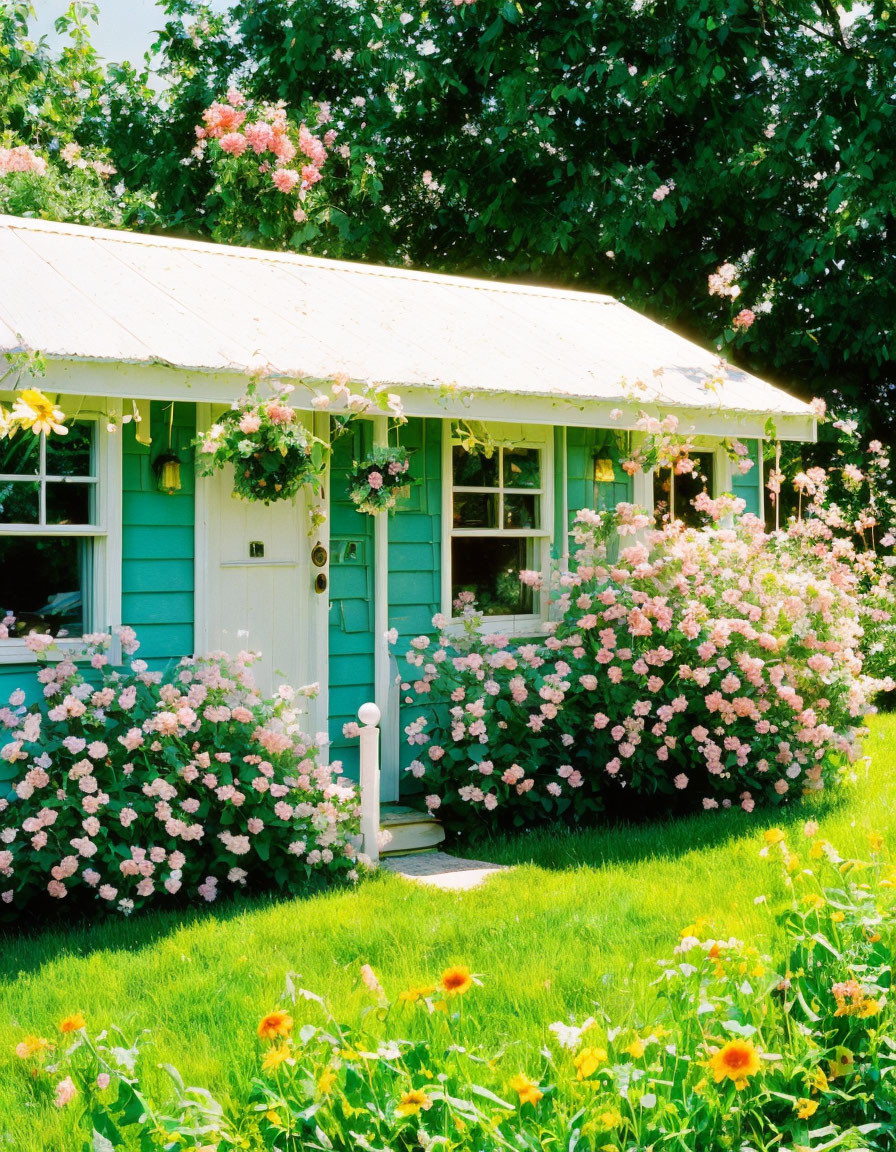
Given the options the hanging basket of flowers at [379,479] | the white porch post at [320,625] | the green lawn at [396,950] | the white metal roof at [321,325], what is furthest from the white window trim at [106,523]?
the green lawn at [396,950]

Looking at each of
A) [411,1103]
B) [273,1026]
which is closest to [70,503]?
[273,1026]

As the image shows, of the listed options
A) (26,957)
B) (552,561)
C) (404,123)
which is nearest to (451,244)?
(404,123)

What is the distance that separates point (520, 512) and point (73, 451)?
307 centimetres

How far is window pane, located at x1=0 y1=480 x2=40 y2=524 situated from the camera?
6262 mm

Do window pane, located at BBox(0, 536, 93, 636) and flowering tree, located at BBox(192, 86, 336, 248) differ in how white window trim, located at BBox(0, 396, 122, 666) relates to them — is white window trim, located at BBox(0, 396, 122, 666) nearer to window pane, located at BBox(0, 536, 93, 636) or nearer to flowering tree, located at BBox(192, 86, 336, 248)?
window pane, located at BBox(0, 536, 93, 636)

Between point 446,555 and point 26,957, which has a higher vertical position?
point 446,555

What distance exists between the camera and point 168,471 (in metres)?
6.70

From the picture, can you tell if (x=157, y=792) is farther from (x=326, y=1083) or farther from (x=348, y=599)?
(x=326, y=1083)

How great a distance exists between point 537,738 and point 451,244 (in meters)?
9.49

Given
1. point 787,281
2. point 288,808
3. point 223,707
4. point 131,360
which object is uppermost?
point 787,281

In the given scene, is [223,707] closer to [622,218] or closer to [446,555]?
[446,555]

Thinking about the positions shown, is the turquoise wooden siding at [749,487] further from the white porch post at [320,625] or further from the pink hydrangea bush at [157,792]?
the pink hydrangea bush at [157,792]

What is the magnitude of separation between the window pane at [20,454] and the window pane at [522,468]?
3.13 meters

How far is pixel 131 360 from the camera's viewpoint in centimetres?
595
